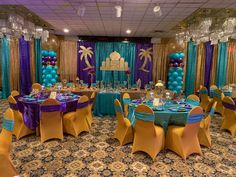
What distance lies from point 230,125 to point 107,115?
3373mm

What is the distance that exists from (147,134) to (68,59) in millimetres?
7159

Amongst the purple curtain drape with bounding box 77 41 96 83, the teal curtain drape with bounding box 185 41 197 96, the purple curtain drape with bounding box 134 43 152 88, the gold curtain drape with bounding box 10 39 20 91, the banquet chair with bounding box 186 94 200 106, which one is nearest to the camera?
the banquet chair with bounding box 186 94 200 106

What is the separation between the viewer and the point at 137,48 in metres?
9.64

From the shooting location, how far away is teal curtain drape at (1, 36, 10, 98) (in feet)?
26.1

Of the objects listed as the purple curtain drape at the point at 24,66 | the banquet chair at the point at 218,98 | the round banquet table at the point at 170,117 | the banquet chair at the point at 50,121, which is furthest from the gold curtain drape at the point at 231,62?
the purple curtain drape at the point at 24,66

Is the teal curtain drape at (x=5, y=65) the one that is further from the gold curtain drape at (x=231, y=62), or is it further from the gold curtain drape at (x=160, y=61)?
the gold curtain drape at (x=231, y=62)

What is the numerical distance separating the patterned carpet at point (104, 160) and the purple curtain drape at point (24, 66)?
490 cm

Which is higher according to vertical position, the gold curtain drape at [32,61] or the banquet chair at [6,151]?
the gold curtain drape at [32,61]

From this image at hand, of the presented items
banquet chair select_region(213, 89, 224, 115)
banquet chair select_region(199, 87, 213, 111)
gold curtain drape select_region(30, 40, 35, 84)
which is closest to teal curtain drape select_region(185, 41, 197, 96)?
banquet chair select_region(199, 87, 213, 111)

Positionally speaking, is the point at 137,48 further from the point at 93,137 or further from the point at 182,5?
the point at 93,137

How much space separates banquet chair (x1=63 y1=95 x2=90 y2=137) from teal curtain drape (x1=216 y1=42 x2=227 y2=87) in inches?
303

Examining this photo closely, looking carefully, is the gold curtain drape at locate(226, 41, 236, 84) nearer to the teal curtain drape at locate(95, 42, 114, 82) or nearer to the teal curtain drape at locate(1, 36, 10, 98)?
the teal curtain drape at locate(95, 42, 114, 82)

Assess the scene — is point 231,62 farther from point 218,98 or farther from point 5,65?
point 5,65

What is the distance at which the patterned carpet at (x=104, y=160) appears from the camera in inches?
115
